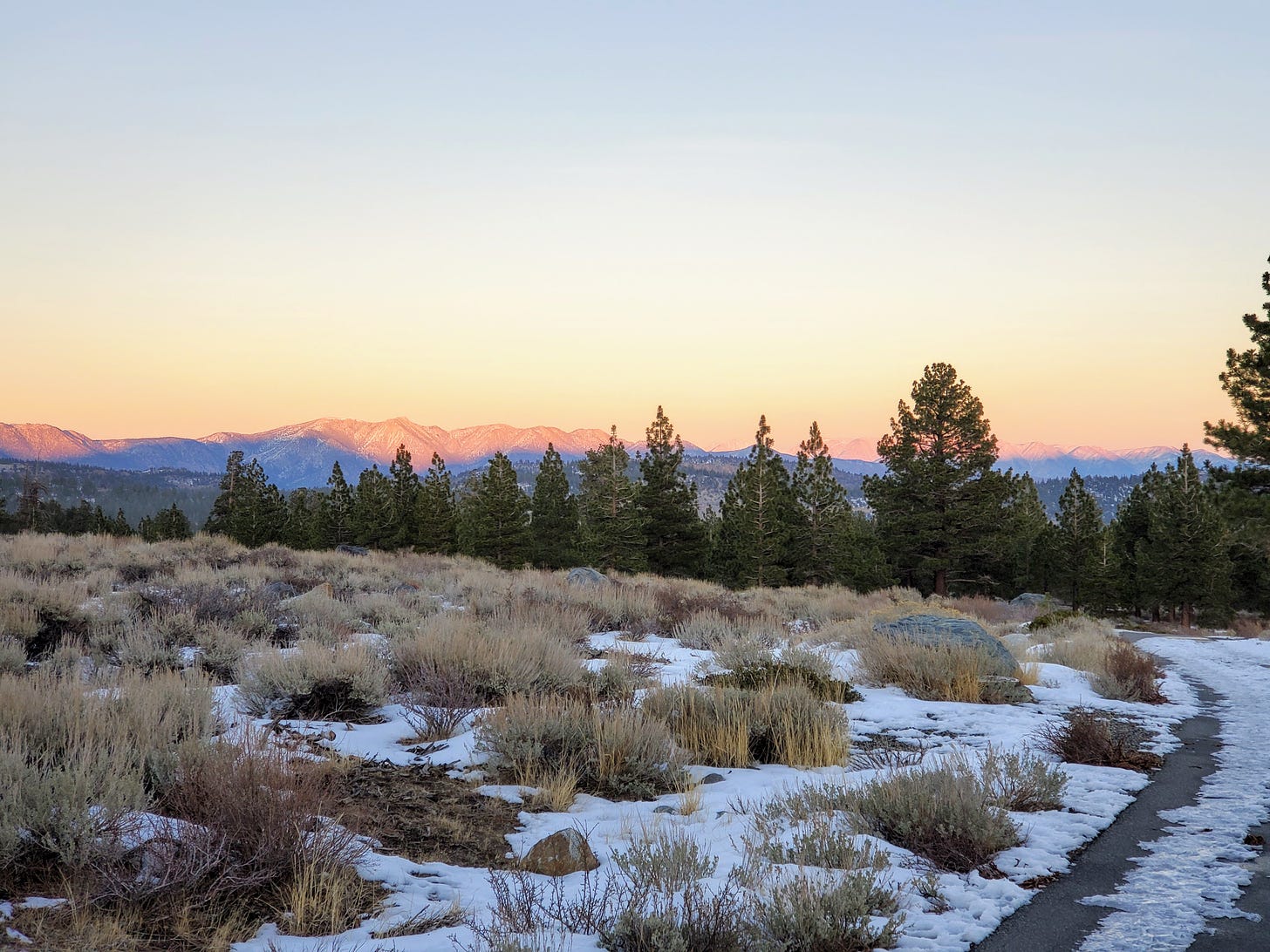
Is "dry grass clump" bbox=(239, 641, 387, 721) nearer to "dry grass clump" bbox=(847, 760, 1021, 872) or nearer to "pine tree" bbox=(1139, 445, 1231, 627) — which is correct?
"dry grass clump" bbox=(847, 760, 1021, 872)

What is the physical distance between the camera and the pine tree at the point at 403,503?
48.0m

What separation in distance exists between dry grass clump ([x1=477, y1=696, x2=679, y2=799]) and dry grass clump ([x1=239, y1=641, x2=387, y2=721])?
5.44 feet

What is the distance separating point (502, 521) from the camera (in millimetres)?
44938

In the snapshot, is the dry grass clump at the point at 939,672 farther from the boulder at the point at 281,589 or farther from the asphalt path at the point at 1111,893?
the boulder at the point at 281,589

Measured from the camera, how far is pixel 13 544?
17.4m

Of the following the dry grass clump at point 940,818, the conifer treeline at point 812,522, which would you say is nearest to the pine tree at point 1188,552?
the conifer treeline at point 812,522

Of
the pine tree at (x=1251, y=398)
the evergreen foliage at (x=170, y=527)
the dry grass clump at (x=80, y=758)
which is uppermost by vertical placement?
the pine tree at (x=1251, y=398)

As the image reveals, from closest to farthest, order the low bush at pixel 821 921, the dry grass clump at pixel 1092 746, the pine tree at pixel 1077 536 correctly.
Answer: the low bush at pixel 821 921 → the dry grass clump at pixel 1092 746 → the pine tree at pixel 1077 536

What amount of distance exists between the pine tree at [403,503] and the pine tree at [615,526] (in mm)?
11722

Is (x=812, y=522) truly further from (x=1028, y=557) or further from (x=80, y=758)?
(x=80, y=758)

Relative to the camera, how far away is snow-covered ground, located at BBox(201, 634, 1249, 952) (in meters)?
3.49

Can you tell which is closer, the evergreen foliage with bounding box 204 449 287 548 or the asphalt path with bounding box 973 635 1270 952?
the asphalt path with bounding box 973 635 1270 952

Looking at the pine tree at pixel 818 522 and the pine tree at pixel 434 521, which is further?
the pine tree at pixel 434 521

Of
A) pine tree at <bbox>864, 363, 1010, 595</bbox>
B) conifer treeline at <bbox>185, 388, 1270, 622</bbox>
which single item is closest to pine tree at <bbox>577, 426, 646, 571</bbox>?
conifer treeline at <bbox>185, 388, 1270, 622</bbox>
